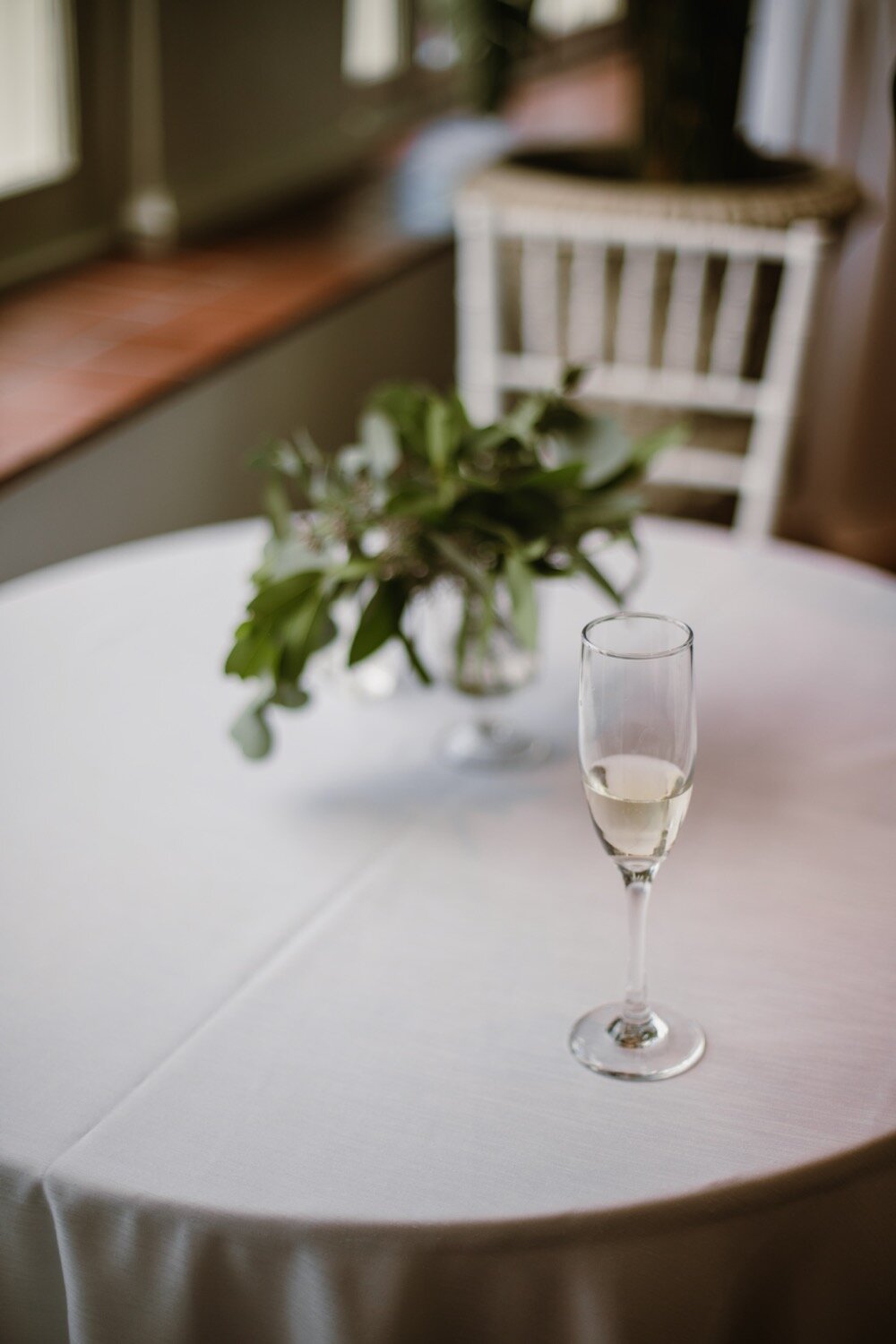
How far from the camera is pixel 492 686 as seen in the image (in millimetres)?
1110

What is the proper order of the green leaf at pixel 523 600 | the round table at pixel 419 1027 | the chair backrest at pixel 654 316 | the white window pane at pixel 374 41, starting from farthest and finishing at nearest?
the white window pane at pixel 374 41 → the chair backrest at pixel 654 316 → the green leaf at pixel 523 600 → the round table at pixel 419 1027

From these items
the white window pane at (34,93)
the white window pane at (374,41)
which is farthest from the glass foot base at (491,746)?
the white window pane at (374,41)

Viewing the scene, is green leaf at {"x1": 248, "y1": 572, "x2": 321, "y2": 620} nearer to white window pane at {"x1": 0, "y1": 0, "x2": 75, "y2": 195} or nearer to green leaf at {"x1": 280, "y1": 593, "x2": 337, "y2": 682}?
green leaf at {"x1": 280, "y1": 593, "x2": 337, "y2": 682}

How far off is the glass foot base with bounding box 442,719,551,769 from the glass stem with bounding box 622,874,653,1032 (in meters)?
0.31

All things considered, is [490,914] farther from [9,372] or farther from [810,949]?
[9,372]

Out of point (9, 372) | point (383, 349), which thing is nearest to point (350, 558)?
point (9, 372)

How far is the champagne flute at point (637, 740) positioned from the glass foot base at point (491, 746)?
0.34m

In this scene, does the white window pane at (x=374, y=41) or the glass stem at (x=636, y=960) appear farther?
the white window pane at (x=374, y=41)

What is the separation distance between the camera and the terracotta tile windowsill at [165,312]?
2.02 meters

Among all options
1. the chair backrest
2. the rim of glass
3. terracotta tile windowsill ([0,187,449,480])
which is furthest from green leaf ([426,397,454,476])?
terracotta tile windowsill ([0,187,449,480])

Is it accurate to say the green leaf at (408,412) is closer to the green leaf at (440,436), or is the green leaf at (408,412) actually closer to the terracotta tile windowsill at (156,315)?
the green leaf at (440,436)

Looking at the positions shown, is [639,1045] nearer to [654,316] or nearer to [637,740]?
[637,740]

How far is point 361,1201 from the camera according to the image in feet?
2.28

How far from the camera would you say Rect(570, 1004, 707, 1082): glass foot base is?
782 mm
